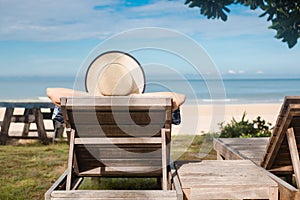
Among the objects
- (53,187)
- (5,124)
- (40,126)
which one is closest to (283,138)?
(53,187)

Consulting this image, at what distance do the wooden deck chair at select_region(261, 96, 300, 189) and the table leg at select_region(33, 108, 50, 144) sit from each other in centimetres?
432

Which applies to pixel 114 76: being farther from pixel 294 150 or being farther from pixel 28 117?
pixel 28 117

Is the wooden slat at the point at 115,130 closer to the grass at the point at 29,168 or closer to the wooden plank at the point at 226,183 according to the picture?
the wooden plank at the point at 226,183

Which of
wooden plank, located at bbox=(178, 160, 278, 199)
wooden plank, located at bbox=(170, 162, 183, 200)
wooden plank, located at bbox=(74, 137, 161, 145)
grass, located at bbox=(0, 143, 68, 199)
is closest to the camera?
wooden plank, located at bbox=(170, 162, 183, 200)

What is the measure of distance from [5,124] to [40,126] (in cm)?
55

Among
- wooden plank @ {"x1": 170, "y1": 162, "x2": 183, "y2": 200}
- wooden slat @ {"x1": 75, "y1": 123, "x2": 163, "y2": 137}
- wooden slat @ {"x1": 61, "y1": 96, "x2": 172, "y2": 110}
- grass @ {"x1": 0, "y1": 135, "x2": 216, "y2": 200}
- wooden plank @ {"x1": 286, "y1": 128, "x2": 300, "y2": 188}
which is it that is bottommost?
grass @ {"x1": 0, "y1": 135, "x2": 216, "y2": 200}

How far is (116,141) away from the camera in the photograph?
2697 mm

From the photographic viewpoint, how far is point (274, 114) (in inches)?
573

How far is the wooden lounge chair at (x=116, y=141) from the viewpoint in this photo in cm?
246

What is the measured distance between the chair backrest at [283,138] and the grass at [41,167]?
121cm

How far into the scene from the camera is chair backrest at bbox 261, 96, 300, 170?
2355 millimetres

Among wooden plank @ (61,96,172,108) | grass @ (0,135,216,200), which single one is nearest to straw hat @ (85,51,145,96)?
wooden plank @ (61,96,172,108)

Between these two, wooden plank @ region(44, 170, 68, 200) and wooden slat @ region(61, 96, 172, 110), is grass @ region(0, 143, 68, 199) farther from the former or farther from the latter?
wooden slat @ region(61, 96, 172, 110)

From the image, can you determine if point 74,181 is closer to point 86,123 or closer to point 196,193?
point 86,123
